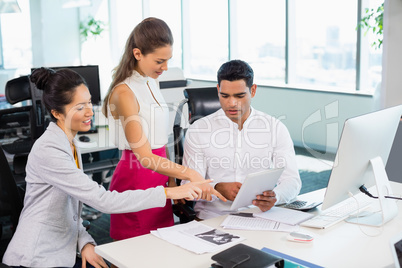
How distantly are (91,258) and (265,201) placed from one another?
0.79 metres

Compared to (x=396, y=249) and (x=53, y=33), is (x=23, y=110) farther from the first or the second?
(x=53, y=33)

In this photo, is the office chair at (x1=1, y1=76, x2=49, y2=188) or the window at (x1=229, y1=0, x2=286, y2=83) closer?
the office chair at (x1=1, y1=76, x2=49, y2=188)

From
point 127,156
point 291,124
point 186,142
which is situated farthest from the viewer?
point 291,124

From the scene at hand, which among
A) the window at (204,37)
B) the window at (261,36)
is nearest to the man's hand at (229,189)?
the window at (261,36)

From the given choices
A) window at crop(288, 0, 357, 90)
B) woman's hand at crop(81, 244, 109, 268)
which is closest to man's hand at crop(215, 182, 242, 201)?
woman's hand at crop(81, 244, 109, 268)

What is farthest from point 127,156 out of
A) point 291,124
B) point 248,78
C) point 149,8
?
point 149,8

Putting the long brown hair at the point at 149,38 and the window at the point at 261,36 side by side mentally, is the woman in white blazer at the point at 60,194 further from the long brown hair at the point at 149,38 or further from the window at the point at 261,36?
the window at the point at 261,36

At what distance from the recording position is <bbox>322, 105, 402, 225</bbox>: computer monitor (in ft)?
6.06

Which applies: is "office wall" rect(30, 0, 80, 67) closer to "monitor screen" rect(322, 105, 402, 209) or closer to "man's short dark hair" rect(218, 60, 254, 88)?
"man's short dark hair" rect(218, 60, 254, 88)

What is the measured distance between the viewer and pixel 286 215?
2.16 meters

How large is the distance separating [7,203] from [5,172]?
147 millimetres

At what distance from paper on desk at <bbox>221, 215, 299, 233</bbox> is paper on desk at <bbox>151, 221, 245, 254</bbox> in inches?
3.5

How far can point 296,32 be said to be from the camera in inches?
281

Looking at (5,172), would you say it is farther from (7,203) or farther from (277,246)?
(277,246)
